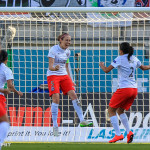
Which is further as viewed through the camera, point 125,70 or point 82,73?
point 82,73

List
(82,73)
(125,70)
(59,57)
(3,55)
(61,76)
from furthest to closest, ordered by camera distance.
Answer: (82,73)
(61,76)
(59,57)
(125,70)
(3,55)

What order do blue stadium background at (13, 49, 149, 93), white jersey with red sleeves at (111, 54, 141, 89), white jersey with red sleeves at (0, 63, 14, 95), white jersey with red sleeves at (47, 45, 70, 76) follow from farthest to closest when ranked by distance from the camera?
1. blue stadium background at (13, 49, 149, 93)
2. white jersey with red sleeves at (47, 45, 70, 76)
3. white jersey with red sleeves at (111, 54, 141, 89)
4. white jersey with red sleeves at (0, 63, 14, 95)

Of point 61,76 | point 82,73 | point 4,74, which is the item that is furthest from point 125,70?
point 82,73

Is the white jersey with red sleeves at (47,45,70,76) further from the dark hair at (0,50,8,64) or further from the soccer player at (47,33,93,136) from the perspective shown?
the dark hair at (0,50,8,64)

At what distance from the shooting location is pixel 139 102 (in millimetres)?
12227

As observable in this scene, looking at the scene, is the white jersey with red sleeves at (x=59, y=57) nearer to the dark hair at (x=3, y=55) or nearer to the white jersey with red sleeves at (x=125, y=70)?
the white jersey with red sleeves at (x=125, y=70)

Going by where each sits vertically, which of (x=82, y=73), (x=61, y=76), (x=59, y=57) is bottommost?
(x=82, y=73)

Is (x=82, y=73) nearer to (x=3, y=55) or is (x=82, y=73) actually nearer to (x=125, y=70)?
(x=125, y=70)

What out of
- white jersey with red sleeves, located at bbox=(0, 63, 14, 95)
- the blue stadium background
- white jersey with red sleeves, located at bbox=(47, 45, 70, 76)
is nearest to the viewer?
white jersey with red sleeves, located at bbox=(0, 63, 14, 95)

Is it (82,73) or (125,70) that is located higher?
(125,70)

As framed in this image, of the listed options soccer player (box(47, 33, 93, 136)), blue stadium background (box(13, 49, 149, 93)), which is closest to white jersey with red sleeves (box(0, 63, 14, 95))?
soccer player (box(47, 33, 93, 136))

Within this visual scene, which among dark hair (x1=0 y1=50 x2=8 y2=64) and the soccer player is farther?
the soccer player

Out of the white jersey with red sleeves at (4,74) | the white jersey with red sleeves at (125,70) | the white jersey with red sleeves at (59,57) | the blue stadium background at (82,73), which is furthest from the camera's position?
the blue stadium background at (82,73)

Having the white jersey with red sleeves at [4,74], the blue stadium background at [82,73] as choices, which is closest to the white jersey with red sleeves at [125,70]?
the blue stadium background at [82,73]
